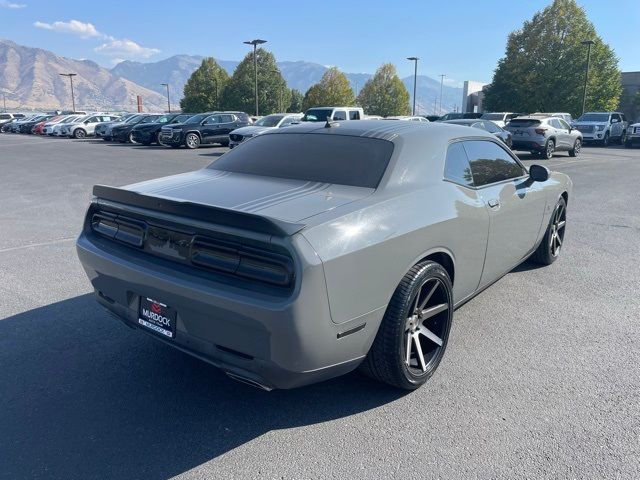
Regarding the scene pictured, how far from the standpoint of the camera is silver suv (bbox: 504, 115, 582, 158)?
19.5m

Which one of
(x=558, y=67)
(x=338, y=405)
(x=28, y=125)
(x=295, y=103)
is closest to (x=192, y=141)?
(x=338, y=405)

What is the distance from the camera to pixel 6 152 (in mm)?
21016

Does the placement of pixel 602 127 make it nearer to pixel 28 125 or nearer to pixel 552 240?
pixel 552 240

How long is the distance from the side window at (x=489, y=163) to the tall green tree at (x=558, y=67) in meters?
44.5

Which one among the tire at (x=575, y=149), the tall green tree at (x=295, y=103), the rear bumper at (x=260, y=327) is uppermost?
the tall green tree at (x=295, y=103)

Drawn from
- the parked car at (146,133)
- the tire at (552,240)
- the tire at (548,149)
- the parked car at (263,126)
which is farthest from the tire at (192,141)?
the tire at (552,240)

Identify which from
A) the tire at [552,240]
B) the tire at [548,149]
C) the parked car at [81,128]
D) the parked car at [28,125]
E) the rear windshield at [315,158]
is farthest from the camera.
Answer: the parked car at [28,125]

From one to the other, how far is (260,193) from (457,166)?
60.2 inches

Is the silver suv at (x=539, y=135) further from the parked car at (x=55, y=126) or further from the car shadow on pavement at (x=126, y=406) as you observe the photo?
the parked car at (x=55, y=126)

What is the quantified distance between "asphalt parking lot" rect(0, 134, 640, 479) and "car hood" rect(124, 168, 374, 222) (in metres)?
1.16

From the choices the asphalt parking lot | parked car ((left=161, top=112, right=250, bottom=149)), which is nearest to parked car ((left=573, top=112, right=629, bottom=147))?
parked car ((left=161, top=112, right=250, bottom=149))

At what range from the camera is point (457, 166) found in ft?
12.2

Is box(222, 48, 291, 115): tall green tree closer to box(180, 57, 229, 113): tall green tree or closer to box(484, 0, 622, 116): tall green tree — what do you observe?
box(180, 57, 229, 113): tall green tree

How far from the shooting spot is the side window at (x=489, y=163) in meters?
3.93
